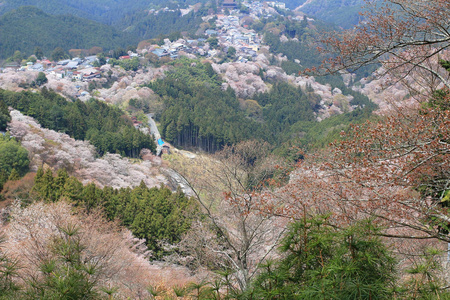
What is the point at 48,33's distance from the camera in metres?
69.2

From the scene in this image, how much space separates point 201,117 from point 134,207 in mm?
23201

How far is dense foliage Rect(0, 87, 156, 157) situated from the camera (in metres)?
27.3

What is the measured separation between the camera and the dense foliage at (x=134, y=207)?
15078mm

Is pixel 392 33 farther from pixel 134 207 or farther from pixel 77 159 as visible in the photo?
pixel 77 159

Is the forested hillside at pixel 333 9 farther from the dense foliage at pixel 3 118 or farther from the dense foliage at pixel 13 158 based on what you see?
the dense foliage at pixel 13 158

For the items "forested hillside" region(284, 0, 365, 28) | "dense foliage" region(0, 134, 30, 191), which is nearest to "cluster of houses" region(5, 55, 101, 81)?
"dense foliage" region(0, 134, 30, 191)

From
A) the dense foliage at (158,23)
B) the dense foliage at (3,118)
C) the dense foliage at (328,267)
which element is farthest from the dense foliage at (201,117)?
the dense foliage at (158,23)

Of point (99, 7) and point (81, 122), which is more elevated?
point (99, 7)

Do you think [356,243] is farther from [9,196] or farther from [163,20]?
[163,20]

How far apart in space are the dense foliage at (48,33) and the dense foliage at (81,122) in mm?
39416

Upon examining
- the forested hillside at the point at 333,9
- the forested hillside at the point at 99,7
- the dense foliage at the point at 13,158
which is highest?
the forested hillside at the point at 333,9

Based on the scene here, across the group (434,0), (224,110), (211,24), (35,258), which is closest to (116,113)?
(224,110)

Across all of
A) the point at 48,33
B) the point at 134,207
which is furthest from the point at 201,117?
the point at 48,33

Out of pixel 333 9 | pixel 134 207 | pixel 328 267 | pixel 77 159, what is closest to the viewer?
pixel 328 267
